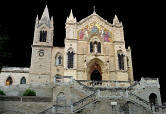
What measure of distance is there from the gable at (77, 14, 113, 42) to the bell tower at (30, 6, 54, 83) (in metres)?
6.72

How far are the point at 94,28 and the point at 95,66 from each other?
7403 mm

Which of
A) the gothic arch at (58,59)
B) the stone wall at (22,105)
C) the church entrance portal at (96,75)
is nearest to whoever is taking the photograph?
the stone wall at (22,105)

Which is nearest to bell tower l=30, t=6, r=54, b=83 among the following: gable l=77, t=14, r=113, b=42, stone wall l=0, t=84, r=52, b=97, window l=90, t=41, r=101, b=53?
gable l=77, t=14, r=113, b=42

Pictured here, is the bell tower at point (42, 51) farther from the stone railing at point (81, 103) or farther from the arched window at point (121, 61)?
the stone railing at point (81, 103)

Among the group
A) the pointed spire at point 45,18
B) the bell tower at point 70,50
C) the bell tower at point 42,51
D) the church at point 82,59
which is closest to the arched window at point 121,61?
the church at point 82,59

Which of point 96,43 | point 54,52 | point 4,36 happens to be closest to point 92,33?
point 96,43

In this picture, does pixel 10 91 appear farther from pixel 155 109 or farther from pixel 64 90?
pixel 155 109

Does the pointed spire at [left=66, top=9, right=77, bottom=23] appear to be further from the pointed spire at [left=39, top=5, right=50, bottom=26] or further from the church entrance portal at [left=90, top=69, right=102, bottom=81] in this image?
the church entrance portal at [left=90, top=69, right=102, bottom=81]

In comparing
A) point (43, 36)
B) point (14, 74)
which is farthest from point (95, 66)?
point (14, 74)

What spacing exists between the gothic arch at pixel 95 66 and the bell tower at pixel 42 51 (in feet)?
24.0

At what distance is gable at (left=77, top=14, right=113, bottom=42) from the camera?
4016cm

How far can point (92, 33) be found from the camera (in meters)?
40.3

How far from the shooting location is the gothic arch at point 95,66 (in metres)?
38.0

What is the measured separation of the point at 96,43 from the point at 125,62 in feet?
20.9
